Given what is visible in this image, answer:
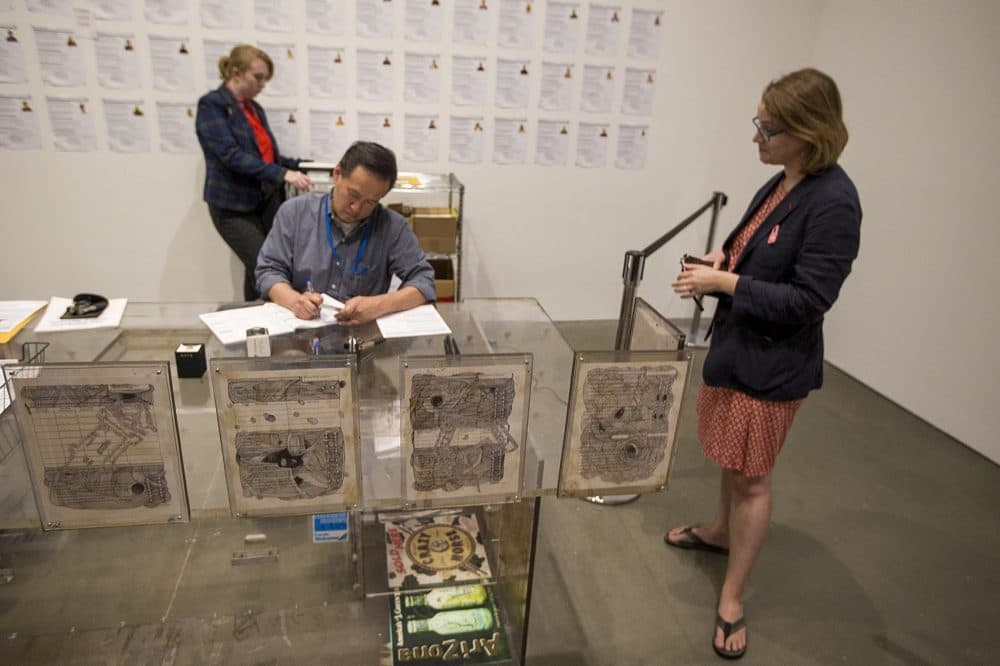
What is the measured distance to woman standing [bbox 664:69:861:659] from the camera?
148cm

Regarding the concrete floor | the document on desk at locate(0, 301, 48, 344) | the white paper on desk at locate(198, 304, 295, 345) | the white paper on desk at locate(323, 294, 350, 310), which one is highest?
the white paper on desk at locate(323, 294, 350, 310)

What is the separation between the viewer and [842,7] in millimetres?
3701

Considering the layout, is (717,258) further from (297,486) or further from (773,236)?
(297,486)

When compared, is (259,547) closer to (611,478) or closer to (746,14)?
(611,478)

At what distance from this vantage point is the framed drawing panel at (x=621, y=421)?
1.25m

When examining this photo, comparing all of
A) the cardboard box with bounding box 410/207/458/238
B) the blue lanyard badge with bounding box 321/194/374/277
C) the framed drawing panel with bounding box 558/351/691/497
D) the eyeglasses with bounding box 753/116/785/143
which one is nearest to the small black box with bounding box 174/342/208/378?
the blue lanyard badge with bounding box 321/194/374/277

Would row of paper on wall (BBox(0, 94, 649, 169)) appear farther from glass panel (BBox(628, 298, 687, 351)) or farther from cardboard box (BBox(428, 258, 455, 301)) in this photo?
glass panel (BBox(628, 298, 687, 351))

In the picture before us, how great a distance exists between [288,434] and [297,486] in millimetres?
116

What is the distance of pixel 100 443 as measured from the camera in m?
1.13

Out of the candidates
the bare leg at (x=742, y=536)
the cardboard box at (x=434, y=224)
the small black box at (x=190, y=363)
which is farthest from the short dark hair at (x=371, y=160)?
the cardboard box at (x=434, y=224)

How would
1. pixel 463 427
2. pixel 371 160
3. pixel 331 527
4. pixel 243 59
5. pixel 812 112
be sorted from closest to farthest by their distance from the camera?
pixel 463 427 < pixel 812 112 < pixel 371 160 < pixel 331 527 < pixel 243 59

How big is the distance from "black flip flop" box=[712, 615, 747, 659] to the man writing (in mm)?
1317

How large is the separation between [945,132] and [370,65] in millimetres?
2895

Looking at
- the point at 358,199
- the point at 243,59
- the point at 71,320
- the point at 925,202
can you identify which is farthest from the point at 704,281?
the point at 243,59
